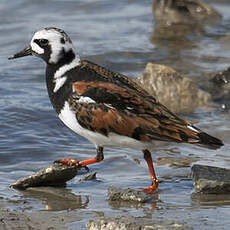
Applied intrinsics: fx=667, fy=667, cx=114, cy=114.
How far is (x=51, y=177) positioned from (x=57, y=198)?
34 centimetres

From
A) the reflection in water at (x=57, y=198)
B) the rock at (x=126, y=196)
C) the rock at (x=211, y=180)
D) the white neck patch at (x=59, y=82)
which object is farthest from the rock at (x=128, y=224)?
the white neck patch at (x=59, y=82)

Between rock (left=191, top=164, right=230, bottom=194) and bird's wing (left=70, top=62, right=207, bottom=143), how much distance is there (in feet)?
1.05

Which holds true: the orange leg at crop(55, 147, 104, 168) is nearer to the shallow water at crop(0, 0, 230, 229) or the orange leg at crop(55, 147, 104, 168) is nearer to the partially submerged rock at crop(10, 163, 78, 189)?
the partially submerged rock at crop(10, 163, 78, 189)

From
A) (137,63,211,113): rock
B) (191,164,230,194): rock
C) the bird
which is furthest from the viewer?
(137,63,211,113): rock

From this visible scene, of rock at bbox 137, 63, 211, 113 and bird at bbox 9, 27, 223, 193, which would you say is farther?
rock at bbox 137, 63, 211, 113

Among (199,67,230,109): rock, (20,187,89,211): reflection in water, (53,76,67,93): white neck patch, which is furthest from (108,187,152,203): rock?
(199,67,230,109): rock

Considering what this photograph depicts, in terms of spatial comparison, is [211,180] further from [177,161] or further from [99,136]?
[177,161]

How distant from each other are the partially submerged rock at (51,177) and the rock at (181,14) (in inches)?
315

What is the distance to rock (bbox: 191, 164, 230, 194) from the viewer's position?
5.64m

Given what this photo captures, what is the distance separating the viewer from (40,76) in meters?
10.3

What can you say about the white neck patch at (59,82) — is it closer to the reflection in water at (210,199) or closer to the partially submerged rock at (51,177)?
the partially submerged rock at (51,177)

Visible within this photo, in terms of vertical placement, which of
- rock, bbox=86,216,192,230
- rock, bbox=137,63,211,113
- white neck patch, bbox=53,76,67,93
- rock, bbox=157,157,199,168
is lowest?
rock, bbox=157,157,199,168

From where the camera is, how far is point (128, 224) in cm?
449

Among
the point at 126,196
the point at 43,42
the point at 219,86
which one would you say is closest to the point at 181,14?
the point at 219,86
